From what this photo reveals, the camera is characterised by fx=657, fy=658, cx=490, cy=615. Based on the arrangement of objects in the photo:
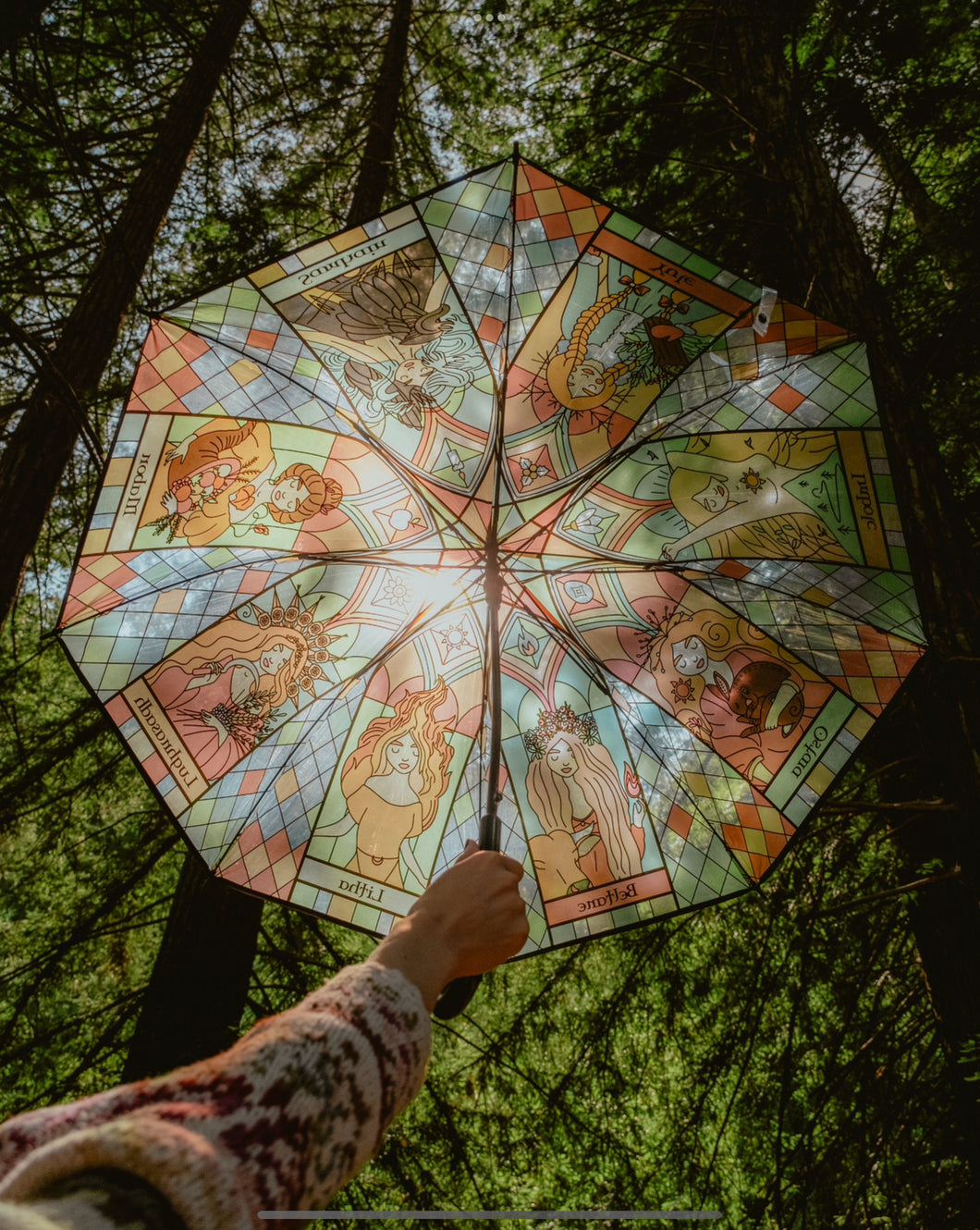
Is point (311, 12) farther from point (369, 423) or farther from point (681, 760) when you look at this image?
point (681, 760)

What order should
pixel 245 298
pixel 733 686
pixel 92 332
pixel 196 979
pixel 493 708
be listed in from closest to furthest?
1. pixel 493 708
2. pixel 245 298
3. pixel 733 686
4. pixel 196 979
5. pixel 92 332

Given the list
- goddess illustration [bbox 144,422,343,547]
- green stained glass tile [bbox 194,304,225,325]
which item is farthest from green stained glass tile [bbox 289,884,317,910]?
green stained glass tile [bbox 194,304,225,325]

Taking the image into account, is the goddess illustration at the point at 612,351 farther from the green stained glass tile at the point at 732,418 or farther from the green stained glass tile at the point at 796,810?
the green stained glass tile at the point at 796,810

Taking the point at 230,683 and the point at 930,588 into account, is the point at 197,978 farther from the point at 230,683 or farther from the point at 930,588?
the point at 930,588

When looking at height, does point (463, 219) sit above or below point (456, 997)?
above

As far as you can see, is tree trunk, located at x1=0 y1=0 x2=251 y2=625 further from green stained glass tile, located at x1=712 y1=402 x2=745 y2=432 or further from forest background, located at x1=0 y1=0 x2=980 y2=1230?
green stained glass tile, located at x1=712 y1=402 x2=745 y2=432

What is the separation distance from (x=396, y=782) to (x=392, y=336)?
5.58ft

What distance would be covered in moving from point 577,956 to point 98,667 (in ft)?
12.3

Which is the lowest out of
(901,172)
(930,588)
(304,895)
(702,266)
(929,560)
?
(304,895)

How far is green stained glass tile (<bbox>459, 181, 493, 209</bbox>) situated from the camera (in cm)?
229

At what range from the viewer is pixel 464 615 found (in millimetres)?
2754

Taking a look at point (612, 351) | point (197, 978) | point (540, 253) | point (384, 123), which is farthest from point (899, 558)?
point (384, 123)

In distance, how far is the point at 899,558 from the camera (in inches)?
91.7

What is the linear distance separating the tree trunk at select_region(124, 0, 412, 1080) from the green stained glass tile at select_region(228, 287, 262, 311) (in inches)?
61.1
